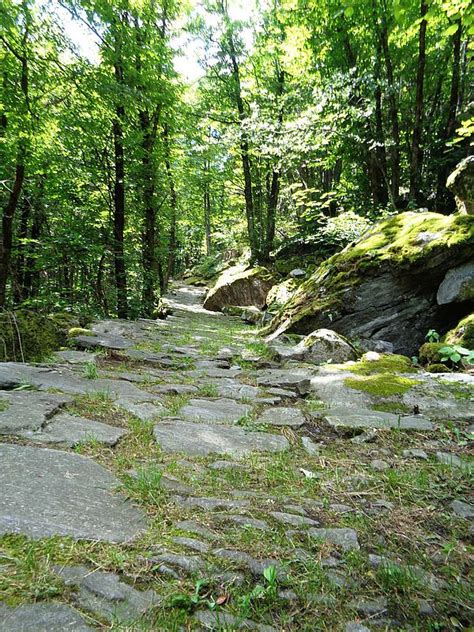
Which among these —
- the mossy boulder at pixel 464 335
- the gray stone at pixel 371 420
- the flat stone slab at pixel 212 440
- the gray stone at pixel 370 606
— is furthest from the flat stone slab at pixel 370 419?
the mossy boulder at pixel 464 335

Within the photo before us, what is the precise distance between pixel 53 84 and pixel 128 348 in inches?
236

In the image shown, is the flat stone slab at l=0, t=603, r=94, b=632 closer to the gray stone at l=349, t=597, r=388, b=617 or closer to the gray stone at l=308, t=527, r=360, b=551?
the gray stone at l=349, t=597, r=388, b=617

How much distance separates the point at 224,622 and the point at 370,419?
2448mm

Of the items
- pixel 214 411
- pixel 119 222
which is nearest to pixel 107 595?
pixel 214 411

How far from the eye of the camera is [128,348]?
228 inches

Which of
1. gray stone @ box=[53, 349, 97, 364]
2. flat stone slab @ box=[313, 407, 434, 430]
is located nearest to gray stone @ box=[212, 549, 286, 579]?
flat stone slab @ box=[313, 407, 434, 430]

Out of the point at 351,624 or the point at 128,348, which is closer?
the point at 351,624

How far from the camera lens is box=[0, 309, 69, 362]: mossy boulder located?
439 cm

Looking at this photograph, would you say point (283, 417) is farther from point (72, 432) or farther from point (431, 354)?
point (431, 354)

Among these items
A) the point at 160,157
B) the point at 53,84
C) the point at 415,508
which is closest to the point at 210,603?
the point at 415,508

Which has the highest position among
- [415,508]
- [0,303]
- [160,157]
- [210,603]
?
[160,157]

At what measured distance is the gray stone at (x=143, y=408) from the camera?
315cm

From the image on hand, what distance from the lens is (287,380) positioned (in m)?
4.66

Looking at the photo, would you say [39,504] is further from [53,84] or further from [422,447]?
[53,84]
